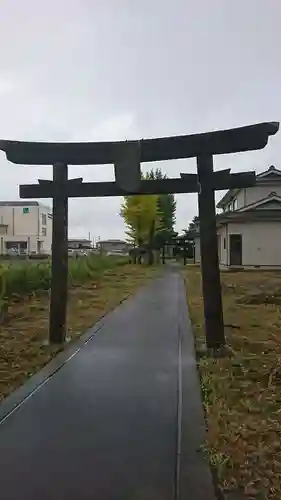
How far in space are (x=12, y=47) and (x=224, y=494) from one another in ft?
32.6

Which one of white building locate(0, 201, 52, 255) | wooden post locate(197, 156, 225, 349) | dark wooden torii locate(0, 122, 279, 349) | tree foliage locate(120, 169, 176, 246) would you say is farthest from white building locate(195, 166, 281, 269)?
white building locate(0, 201, 52, 255)

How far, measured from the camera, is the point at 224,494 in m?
2.85

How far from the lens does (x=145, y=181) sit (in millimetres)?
7074

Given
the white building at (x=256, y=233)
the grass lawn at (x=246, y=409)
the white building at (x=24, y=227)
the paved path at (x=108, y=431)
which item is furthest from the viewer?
the white building at (x=24, y=227)

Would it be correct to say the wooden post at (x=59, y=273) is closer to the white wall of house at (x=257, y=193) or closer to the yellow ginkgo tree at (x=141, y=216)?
the white wall of house at (x=257, y=193)

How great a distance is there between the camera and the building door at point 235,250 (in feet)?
90.3

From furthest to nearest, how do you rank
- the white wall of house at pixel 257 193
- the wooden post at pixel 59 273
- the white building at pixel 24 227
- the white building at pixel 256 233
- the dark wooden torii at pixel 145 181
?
1. the white building at pixel 24 227
2. the white wall of house at pixel 257 193
3. the white building at pixel 256 233
4. the wooden post at pixel 59 273
5. the dark wooden torii at pixel 145 181

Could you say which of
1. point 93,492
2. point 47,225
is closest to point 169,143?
point 93,492

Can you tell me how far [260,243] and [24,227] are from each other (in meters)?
46.4

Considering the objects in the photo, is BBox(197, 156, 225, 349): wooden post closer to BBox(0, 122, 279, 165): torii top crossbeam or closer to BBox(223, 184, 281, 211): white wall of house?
BBox(0, 122, 279, 165): torii top crossbeam

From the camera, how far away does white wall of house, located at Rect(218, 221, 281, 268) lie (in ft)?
86.9

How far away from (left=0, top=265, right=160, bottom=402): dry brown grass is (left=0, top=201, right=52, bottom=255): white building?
5080cm

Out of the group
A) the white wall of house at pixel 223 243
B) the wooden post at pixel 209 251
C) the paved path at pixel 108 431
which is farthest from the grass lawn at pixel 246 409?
the white wall of house at pixel 223 243

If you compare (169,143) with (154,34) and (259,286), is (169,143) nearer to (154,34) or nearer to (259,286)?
(154,34)
